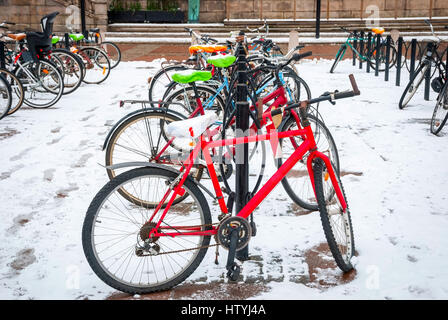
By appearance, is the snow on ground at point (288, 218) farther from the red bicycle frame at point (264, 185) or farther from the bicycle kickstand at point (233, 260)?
the red bicycle frame at point (264, 185)

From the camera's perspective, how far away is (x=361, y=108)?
9.50m

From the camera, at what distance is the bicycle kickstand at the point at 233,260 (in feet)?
11.3

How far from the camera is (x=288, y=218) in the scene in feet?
15.3

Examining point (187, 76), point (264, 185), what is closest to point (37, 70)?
point (187, 76)

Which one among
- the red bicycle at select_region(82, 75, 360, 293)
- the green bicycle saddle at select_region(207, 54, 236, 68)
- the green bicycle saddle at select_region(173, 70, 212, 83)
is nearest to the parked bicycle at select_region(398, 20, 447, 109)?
the green bicycle saddle at select_region(207, 54, 236, 68)

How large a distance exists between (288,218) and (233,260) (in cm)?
126

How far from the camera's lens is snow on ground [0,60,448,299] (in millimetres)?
3549

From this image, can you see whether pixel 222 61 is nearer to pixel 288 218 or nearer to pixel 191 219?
pixel 288 218

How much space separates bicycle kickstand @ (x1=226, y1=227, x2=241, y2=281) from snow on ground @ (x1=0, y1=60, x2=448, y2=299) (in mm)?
128

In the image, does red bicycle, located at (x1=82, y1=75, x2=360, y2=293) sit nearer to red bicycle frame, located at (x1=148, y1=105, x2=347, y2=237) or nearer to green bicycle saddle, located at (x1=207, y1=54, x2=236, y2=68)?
red bicycle frame, located at (x1=148, y1=105, x2=347, y2=237)

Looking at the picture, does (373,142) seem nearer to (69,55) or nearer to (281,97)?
(281,97)

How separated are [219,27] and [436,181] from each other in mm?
22017

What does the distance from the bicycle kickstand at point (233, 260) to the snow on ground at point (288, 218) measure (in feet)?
0.42
